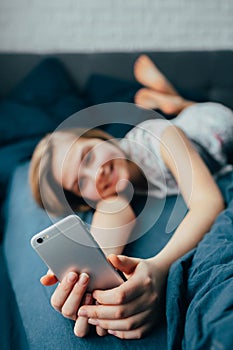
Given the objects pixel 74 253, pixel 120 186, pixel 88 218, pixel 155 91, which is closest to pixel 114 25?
pixel 155 91

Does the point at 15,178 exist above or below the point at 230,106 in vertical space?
above

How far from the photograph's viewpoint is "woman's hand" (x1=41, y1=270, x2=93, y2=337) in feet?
2.16

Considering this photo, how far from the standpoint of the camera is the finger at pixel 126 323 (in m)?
0.65

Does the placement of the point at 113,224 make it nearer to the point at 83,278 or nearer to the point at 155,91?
the point at 83,278

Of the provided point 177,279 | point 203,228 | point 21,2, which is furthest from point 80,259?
point 21,2

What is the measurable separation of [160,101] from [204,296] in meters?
1.08

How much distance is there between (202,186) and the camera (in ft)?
3.16

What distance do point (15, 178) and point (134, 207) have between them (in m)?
0.53

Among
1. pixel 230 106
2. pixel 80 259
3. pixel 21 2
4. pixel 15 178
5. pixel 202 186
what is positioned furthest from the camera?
pixel 21 2

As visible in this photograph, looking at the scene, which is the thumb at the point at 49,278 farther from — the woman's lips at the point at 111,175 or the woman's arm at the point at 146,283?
the woman's lips at the point at 111,175

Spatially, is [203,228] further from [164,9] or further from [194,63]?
[164,9]

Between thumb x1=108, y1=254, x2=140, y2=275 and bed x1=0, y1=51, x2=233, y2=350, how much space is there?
8 centimetres

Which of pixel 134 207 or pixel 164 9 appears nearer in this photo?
pixel 134 207

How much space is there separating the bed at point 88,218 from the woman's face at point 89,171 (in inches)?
3.6
